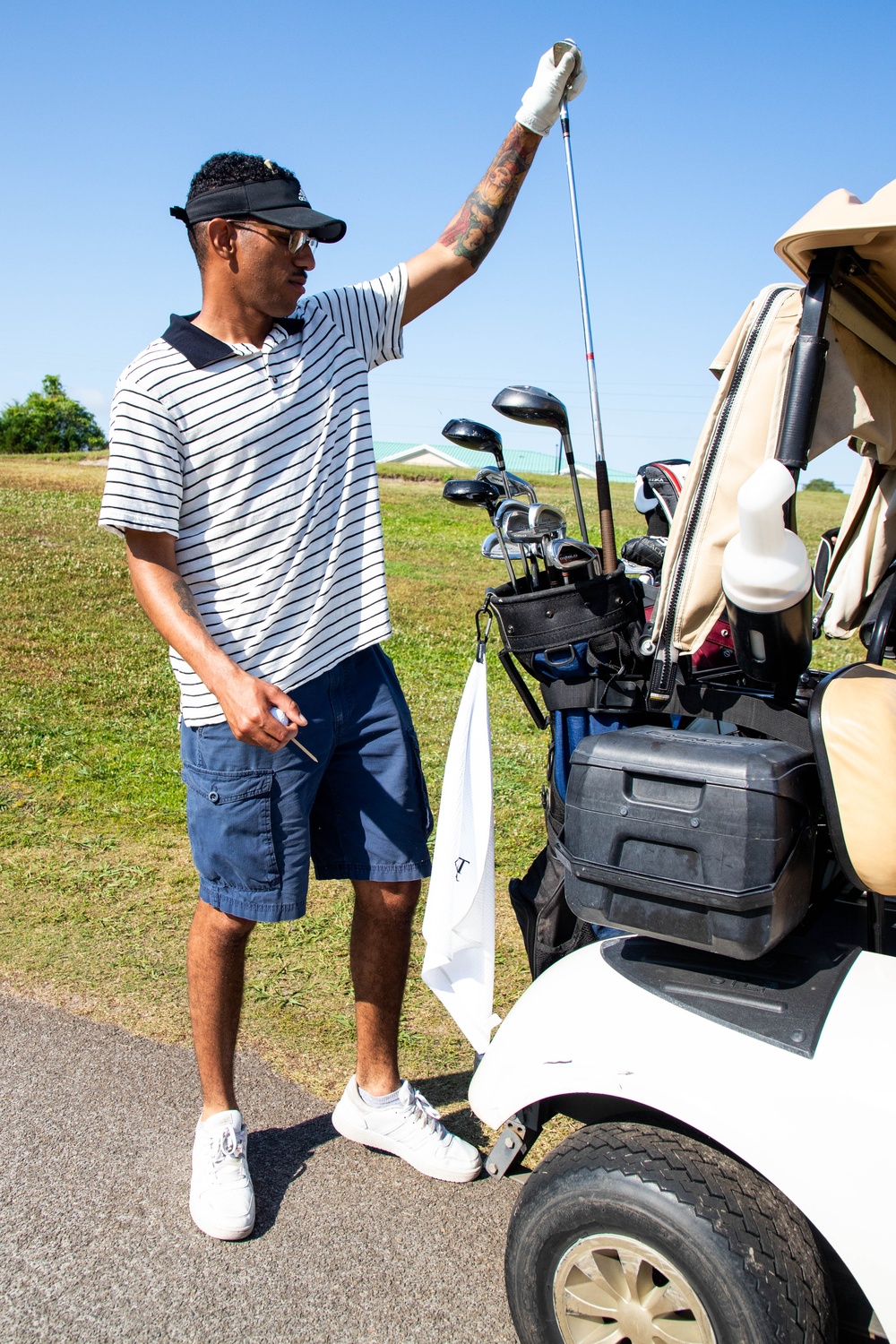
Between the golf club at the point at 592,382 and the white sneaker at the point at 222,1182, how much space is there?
1540mm

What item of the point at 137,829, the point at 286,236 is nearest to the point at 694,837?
the point at 286,236

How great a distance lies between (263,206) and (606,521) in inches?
40.3

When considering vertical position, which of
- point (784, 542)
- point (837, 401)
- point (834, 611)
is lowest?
point (834, 611)

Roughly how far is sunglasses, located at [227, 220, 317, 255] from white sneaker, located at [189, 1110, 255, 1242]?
1.99m

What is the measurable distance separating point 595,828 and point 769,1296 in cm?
75

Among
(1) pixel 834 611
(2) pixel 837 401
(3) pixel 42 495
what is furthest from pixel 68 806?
(3) pixel 42 495

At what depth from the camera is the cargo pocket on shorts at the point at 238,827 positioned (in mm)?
2518

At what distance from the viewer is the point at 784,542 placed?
6.00 ft

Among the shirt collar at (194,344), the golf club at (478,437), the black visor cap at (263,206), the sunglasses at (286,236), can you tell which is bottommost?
the golf club at (478,437)

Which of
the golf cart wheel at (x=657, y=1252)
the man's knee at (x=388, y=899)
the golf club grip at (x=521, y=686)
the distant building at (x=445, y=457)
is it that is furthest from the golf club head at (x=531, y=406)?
the distant building at (x=445, y=457)

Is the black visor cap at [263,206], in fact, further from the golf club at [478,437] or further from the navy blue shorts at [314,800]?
the navy blue shorts at [314,800]

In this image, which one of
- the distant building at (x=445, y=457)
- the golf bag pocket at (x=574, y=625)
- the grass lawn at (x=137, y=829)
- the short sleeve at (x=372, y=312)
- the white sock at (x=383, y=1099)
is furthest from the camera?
the distant building at (x=445, y=457)

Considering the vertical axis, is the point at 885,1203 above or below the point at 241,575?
below

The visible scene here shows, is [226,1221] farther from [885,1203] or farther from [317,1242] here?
[885,1203]
